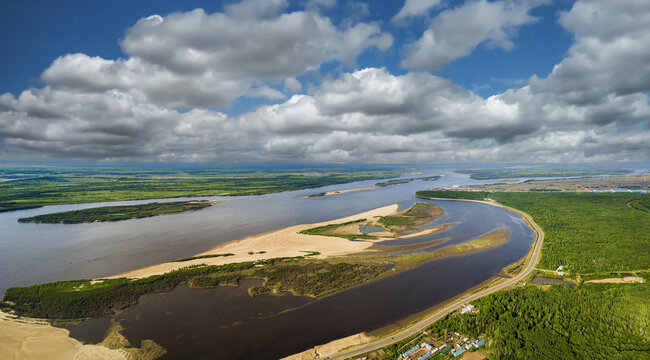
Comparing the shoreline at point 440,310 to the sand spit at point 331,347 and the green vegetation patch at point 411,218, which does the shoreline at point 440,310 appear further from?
the green vegetation patch at point 411,218

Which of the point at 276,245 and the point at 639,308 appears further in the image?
the point at 276,245

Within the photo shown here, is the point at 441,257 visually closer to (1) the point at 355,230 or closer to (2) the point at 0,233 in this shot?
(1) the point at 355,230

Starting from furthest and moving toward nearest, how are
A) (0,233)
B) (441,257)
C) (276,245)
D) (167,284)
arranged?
1. (0,233)
2. (276,245)
3. (441,257)
4. (167,284)

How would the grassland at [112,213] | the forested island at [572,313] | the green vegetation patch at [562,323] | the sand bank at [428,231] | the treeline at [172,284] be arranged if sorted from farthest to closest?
the grassland at [112,213] → the sand bank at [428,231] → the treeline at [172,284] → the forested island at [572,313] → the green vegetation patch at [562,323]

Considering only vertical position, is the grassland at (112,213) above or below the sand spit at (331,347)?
above

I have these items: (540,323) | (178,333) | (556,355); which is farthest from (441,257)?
(178,333)

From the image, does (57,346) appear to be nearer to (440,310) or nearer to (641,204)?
(440,310)

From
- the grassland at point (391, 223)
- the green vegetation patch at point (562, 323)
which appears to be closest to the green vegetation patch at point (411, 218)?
the grassland at point (391, 223)
